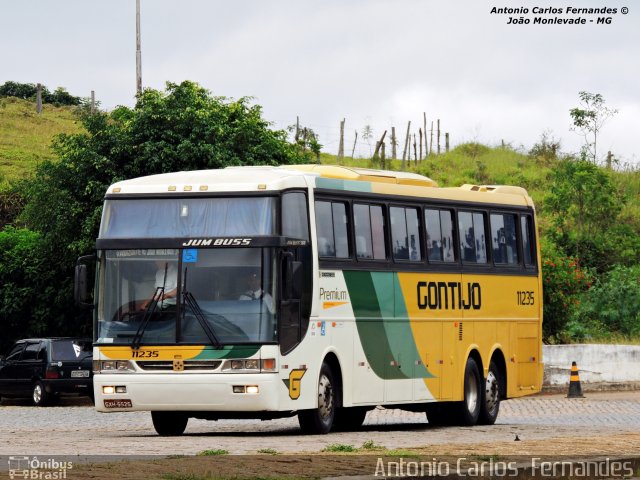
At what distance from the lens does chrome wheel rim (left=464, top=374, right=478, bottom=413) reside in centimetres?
2439

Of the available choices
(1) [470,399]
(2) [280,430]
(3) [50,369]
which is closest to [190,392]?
(2) [280,430]

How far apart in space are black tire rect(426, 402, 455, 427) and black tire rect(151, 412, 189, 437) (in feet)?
15.9

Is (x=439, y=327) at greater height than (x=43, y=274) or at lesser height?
lesser

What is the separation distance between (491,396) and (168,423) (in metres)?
6.66

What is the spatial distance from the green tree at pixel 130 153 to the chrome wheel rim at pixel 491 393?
43.0 ft

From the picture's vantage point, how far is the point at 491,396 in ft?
82.7

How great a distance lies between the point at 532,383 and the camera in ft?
87.8

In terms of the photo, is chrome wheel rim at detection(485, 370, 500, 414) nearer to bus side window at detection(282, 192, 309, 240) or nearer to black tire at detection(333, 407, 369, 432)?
black tire at detection(333, 407, 369, 432)

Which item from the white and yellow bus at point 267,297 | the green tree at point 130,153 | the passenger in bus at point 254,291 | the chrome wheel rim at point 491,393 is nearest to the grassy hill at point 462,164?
the green tree at point 130,153

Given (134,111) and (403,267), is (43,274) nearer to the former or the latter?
(134,111)

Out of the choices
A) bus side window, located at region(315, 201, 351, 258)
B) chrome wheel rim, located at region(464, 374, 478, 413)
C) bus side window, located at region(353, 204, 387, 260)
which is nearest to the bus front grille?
bus side window, located at region(315, 201, 351, 258)

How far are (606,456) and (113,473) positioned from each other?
520 centimetres

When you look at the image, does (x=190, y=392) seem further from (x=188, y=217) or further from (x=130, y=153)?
(x=130, y=153)

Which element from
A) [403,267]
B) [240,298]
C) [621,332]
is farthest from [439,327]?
[621,332]
